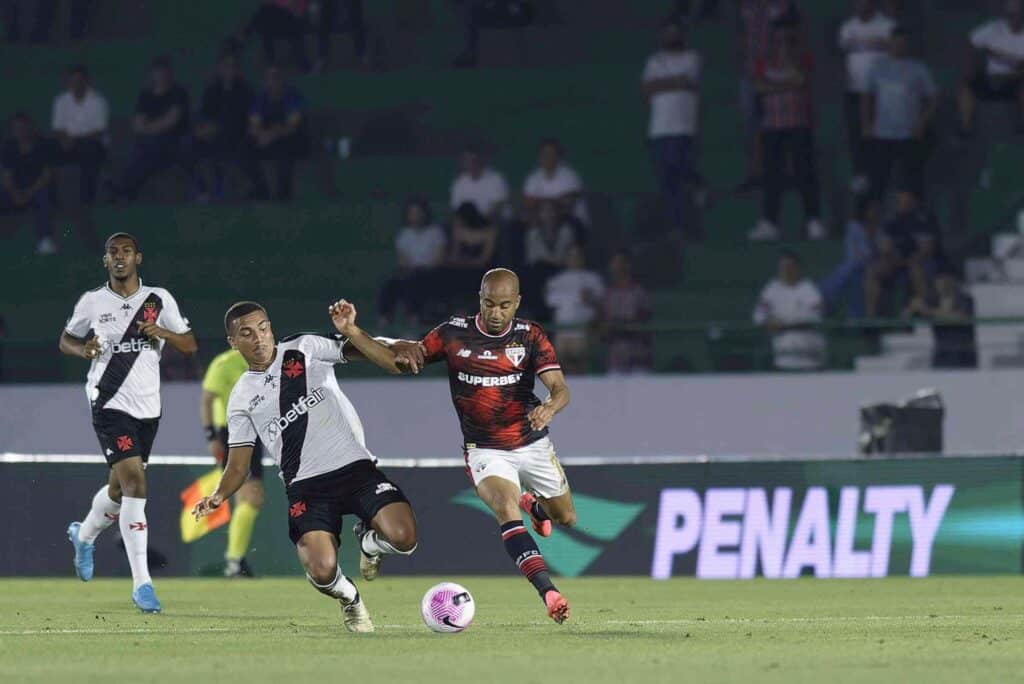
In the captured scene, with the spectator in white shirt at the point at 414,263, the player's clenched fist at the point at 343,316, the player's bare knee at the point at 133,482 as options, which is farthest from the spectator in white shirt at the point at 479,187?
the player's clenched fist at the point at 343,316

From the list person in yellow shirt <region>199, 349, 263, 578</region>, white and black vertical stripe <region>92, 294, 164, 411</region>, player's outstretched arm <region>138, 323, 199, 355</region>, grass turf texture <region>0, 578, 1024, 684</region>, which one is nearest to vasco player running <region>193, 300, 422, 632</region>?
grass turf texture <region>0, 578, 1024, 684</region>

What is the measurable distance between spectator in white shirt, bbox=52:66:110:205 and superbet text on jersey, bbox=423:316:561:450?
12.9m

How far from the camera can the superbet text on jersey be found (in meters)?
10.2

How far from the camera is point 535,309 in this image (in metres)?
19.6

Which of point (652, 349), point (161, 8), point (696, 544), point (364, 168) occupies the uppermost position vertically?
point (161, 8)

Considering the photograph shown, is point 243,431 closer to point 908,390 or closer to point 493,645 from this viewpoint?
point 493,645

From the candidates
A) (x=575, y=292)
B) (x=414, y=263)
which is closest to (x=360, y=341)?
(x=575, y=292)

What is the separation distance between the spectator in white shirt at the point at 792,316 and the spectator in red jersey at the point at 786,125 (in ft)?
3.25

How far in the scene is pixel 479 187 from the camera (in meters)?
21.1

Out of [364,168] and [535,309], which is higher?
[364,168]

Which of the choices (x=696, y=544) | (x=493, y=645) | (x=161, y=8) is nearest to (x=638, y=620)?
(x=493, y=645)

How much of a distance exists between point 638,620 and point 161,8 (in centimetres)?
1641

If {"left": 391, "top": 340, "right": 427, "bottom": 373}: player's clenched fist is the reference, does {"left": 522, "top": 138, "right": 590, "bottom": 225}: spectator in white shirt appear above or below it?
above

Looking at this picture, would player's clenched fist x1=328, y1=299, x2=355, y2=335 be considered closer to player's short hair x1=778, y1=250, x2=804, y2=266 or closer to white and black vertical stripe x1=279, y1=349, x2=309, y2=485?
white and black vertical stripe x1=279, y1=349, x2=309, y2=485
